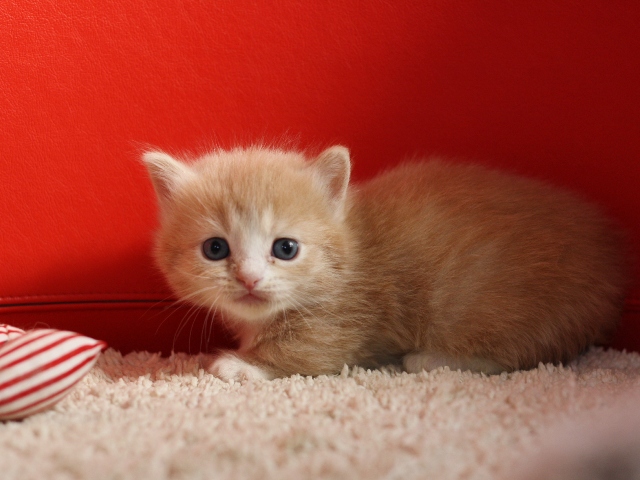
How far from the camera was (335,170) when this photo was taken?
Answer: 4.87ft

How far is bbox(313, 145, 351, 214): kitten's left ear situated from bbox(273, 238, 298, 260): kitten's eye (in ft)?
0.58

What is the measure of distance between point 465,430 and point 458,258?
0.56 m

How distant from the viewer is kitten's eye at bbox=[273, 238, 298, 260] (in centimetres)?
140

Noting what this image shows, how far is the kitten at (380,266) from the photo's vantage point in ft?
4.55

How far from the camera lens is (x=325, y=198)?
150 cm

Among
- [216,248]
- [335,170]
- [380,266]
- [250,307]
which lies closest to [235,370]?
[250,307]

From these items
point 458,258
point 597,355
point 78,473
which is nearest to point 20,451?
point 78,473

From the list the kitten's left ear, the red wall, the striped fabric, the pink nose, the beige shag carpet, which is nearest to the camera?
the beige shag carpet

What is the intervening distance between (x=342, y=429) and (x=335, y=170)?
70cm

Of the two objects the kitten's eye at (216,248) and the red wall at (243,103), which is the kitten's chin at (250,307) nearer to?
the kitten's eye at (216,248)

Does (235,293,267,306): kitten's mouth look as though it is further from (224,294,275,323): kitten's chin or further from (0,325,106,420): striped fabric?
(0,325,106,420): striped fabric

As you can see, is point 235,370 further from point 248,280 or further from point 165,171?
point 165,171

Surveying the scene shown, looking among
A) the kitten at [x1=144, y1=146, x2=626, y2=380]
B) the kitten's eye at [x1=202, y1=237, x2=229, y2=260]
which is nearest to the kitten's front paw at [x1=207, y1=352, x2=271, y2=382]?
the kitten at [x1=144, y1=146, x2=626, y2=380]

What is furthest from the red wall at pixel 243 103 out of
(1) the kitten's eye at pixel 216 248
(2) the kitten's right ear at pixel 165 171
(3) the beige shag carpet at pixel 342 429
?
(3) the beige shag carpet at pixel 342 429
